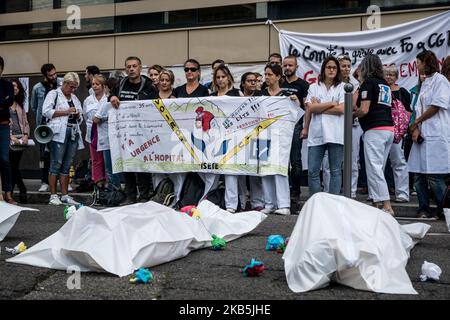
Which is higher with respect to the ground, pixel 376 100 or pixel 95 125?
pixel 376 100

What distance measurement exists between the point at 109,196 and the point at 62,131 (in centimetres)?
118

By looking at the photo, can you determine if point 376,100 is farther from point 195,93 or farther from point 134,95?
point 134,95

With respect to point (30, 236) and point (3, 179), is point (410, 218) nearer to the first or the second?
point (30, 236)

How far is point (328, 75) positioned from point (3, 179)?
461cm

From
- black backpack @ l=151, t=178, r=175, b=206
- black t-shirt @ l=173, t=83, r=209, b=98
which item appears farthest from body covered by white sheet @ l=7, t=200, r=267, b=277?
black t-shirt @ l=173, t=83, r=209, b=98

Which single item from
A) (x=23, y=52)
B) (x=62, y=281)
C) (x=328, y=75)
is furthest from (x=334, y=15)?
(x=62, y=281)

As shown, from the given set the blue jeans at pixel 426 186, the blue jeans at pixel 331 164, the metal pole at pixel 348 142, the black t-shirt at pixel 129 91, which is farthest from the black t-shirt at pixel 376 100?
the black t-shirt at pixel 129 91

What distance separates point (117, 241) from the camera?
459 centimetres

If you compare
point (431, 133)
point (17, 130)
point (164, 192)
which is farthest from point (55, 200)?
point (431, 133)

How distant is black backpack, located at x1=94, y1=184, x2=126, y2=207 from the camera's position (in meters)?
9.28

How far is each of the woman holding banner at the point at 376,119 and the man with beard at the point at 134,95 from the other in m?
2.95

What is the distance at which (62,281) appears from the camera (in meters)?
4.38

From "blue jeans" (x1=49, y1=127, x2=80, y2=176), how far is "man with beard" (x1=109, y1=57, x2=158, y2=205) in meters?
0.91

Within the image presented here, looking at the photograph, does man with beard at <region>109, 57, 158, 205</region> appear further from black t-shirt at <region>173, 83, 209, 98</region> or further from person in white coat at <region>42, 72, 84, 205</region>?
person in white coat at <region>42, 72, 84, 205</region>
